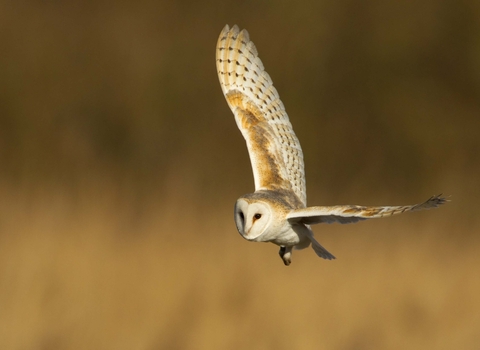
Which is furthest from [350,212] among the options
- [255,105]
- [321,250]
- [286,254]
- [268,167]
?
[255,105]

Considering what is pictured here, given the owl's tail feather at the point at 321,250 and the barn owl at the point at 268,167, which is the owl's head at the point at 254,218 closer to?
the barn owl at the point at 268,167

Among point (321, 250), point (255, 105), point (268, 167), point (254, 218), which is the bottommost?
point (321, 250)

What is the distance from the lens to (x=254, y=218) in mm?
3852

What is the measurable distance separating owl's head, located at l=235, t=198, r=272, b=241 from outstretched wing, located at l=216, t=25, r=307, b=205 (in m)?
0.72

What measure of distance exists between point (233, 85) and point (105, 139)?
1812mm

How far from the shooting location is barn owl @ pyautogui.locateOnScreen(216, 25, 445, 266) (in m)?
3.84

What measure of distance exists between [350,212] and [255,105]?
4.43ft

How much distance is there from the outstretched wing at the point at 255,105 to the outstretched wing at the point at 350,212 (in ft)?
2.36

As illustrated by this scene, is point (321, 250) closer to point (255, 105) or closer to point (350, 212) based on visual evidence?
point (350, 212)

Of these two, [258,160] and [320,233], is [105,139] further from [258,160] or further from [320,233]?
[258,160]

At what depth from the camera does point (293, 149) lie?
187 inches

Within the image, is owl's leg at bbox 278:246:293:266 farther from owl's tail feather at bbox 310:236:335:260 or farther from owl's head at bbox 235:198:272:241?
owl's head at bbox 235:198:272:241

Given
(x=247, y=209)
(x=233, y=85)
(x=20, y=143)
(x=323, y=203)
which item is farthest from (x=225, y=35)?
(x=20, y=143)

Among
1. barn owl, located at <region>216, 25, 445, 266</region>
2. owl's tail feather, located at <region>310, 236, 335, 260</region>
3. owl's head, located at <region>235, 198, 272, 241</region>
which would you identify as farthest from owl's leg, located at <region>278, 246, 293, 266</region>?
owl's head, located at <region>235, 198, 272, 241</region>
